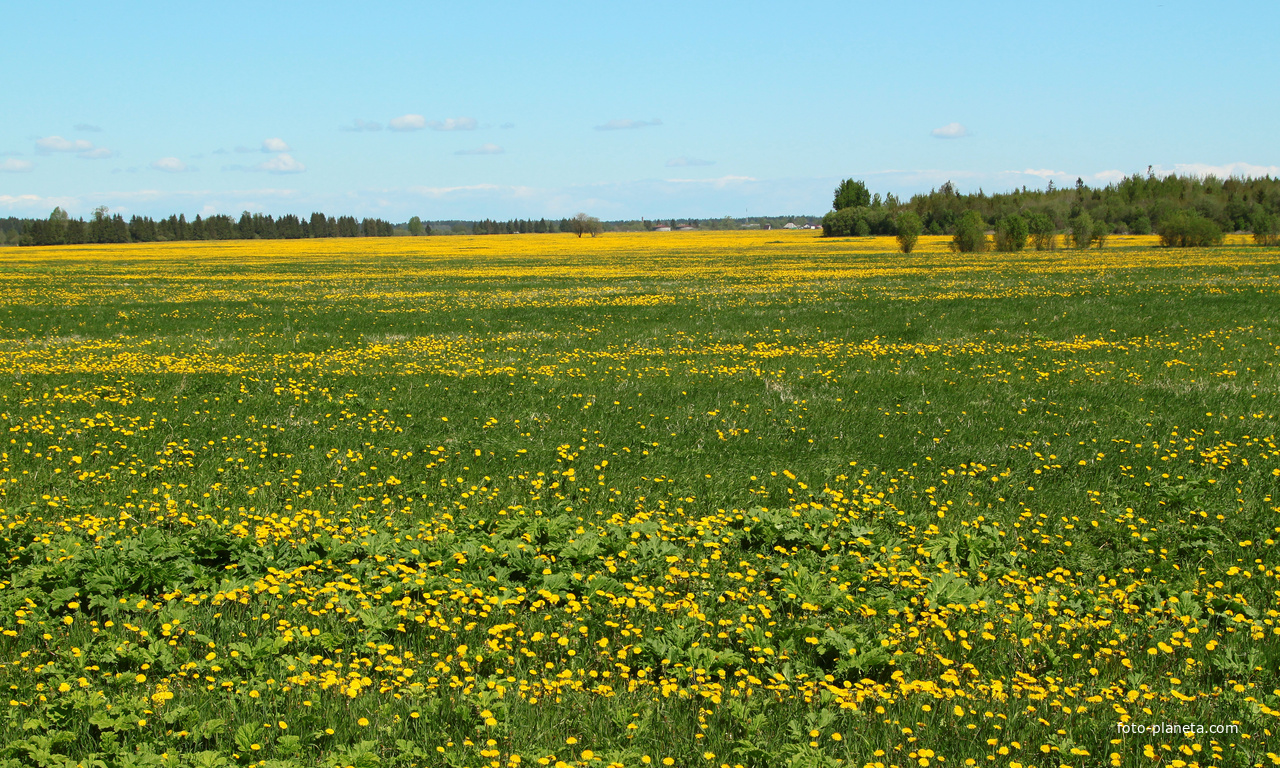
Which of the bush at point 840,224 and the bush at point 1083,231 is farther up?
the bush at point 840,224

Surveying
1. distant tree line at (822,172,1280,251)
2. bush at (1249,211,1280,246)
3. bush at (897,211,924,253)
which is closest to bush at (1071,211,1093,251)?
distant tree line at (822,172,1280,251)

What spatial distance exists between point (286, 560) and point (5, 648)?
179 cm

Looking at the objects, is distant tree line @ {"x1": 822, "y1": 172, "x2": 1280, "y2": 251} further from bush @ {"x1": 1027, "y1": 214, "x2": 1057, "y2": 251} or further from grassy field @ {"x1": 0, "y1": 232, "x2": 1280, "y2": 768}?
grassy field @ {"x1": 0, "y1": 232, "x2": 1280, "y2": 768}

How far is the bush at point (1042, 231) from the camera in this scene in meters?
72.2

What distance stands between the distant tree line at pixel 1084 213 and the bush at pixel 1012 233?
85 millimetres

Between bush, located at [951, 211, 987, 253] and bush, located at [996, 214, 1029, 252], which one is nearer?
bush, located at [951, 211, 987, 253]

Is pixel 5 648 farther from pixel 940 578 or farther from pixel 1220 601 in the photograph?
pixel 1220 601

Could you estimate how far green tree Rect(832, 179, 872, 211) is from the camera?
152m

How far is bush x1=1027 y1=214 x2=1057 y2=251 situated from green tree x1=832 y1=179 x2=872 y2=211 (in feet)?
264

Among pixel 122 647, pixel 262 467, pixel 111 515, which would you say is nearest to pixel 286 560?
pixel 122 647

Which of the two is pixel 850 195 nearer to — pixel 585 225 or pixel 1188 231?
pixel 585 225

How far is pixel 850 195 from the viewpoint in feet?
500

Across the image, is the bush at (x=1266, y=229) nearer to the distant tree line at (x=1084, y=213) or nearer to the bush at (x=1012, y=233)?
the distant tree line at (x=1084, y=213)

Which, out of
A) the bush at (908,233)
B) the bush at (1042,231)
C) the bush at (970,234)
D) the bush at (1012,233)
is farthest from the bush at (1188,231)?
the bush at (908,233)
